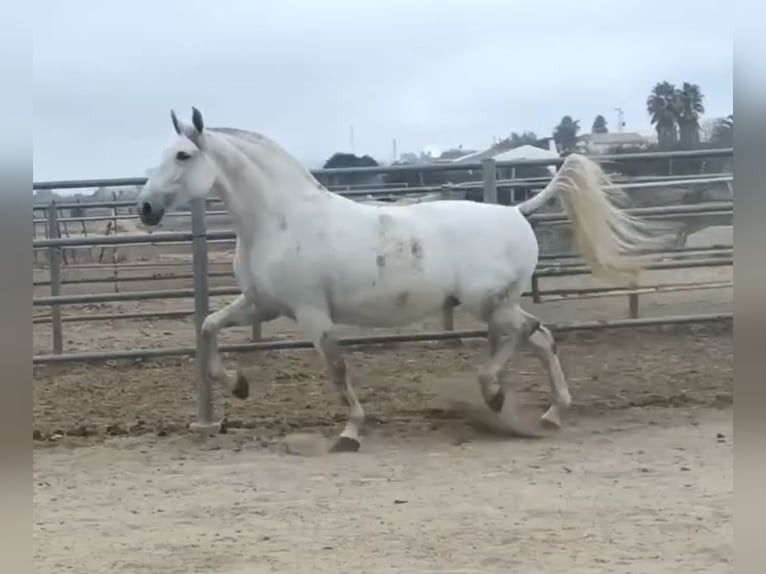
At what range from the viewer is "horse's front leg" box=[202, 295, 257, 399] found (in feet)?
15.0

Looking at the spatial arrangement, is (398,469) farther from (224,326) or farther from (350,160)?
(350,160)

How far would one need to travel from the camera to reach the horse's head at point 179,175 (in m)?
4.42

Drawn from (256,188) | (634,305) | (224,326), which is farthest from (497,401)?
(634,305)

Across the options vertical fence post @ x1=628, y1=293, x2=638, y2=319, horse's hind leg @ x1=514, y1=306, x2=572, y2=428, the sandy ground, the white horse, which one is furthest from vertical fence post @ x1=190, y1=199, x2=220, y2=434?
vertical fence post @ x1=628, y1=293, x2=638, y2=319

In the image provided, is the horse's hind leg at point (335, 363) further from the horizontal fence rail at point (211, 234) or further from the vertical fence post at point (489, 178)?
the vertical fence post at point (489, 178)

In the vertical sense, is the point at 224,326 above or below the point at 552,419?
above

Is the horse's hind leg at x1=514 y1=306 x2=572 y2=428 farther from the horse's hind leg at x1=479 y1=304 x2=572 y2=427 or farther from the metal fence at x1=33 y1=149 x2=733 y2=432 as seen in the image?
the metal fence at x1=33 y1=149 x2=733 y2=432

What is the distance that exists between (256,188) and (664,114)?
3.71m

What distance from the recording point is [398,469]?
12.9 ft

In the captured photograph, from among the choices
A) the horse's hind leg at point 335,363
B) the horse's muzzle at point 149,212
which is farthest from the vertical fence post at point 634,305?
the horse's muzzle at point 149,212

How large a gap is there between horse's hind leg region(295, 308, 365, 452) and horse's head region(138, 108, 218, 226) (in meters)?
0.76

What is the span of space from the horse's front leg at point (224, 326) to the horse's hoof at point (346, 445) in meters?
0.61

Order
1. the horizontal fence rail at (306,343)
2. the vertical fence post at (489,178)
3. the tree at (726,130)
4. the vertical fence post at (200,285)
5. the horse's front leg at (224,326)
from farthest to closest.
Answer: the vertical fence post at (489,178), the horizontal fence rail at (306,343), the vertical fence post at (200,285), the horse's front leg at (224,326), the tree at (726,130)

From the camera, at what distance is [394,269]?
4.45 meters
